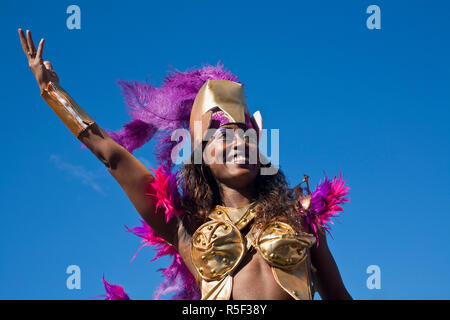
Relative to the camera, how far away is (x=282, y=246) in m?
3.87

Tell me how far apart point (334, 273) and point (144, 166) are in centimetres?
164

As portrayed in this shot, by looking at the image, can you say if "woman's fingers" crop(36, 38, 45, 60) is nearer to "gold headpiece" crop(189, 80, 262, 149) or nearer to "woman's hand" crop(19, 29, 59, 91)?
"woman's hand" crop(19, 29, 59, 91)

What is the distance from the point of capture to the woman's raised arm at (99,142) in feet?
13.4

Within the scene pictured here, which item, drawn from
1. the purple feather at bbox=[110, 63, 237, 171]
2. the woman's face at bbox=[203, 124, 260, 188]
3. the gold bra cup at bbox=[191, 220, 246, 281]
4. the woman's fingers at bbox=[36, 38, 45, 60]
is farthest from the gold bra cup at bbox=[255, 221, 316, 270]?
the woman's fingers at bbox=[36, 38, 45, 60]

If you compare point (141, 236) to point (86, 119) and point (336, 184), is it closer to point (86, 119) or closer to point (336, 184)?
point (86, 119)

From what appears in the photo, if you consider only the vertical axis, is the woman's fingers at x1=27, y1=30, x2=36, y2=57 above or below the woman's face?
above

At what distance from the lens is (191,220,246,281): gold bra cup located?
3861mm

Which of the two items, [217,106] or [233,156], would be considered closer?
[233,156]

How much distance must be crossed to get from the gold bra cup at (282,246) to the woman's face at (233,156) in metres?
0.44

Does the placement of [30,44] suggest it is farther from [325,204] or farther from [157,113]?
[325,204]

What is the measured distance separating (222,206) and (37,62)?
67.9 inches

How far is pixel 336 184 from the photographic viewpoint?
4316 mm

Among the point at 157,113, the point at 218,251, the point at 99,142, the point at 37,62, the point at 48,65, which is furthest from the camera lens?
the point at 157,113

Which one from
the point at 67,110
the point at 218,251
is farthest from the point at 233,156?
the point at 67,110
